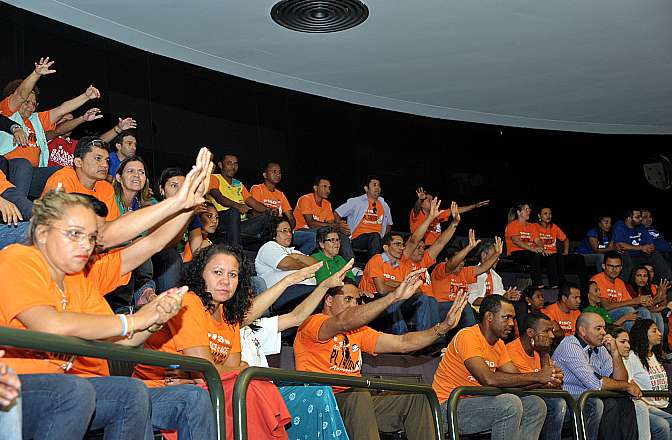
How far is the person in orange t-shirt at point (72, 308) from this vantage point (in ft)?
7.86

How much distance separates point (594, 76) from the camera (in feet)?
28.9

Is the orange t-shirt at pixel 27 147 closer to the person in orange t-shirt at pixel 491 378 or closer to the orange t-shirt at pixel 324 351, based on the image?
the orange t-shirt at pixel 324 351

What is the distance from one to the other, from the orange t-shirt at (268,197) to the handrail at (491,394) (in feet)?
11.4

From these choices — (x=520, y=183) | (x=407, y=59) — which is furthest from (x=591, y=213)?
(x=407, y=59)

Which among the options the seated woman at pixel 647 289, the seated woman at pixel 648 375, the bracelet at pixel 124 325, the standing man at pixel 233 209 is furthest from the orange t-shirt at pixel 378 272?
the bracelet at pixel 124 325

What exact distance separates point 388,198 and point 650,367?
3884 millimetres

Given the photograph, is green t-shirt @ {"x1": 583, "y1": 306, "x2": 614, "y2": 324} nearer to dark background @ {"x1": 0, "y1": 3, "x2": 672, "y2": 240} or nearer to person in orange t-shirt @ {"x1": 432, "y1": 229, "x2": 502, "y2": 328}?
person in orange t-shirt @ {"x1": 432, "y1": 229, "x2": 502, "y2": 328}

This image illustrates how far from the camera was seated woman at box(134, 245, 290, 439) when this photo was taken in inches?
127

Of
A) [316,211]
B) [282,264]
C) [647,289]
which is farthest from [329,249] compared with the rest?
[647,289]

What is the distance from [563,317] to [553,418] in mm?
2818

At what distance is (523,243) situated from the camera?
9.14 m

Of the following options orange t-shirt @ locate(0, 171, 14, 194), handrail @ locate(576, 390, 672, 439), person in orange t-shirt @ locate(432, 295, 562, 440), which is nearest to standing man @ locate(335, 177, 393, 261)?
person in orange t-shirt @ locate(432, 295, 562, 440)

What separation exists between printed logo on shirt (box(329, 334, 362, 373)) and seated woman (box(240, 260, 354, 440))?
38 cm

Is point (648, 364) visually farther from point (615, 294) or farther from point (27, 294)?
point (27, 294)
